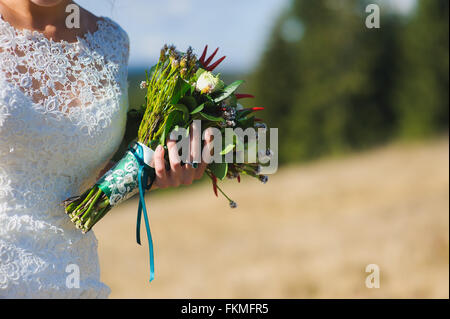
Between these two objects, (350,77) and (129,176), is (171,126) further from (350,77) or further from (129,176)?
(350,77)

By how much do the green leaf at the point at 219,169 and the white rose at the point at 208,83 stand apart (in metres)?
0.33

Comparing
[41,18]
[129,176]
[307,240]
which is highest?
[41,18]

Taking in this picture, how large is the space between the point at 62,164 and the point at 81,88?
336 mm

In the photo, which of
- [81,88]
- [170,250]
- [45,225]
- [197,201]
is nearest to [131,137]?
[81,88]

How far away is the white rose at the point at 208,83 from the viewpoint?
7.09 ft

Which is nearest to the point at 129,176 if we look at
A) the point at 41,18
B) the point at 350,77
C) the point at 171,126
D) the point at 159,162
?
the point at 159,162

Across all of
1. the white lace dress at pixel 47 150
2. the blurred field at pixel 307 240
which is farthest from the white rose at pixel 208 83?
the blurred field at pixel 307 240

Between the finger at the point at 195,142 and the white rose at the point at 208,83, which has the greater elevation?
the white rose at the point at 208,83

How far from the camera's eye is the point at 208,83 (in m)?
2.16

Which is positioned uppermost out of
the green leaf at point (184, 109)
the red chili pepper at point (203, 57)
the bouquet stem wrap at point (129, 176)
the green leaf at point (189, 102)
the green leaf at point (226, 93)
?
the red chili pepper at point (203, 57)

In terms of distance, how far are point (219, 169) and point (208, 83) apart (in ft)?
1.26

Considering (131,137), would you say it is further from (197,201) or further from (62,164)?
(197,201)

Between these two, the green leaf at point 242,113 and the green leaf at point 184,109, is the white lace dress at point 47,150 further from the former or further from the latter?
the green leaf at point 242,113

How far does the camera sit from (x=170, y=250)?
9.17 metres
